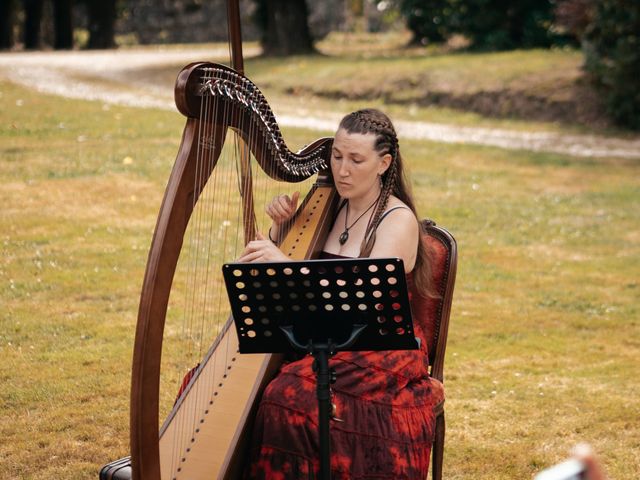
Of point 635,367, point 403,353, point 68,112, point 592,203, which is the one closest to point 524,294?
point 635,367

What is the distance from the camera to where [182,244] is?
349 centimetres

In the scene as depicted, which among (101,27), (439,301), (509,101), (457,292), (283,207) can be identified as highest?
(283,207)

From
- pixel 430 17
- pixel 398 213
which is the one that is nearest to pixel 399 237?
pixel 398 213

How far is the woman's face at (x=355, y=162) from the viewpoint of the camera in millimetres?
3879

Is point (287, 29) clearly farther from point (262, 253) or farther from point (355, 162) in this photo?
point (262, 253)

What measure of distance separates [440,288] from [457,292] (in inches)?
138

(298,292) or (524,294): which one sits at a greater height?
(298,292)

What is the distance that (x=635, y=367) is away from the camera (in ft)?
19.9

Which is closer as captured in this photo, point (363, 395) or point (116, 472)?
point (116, 472)

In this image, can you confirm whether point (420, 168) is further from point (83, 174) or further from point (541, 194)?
point (83, 174)

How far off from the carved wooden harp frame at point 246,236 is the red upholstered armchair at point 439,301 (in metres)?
0.47

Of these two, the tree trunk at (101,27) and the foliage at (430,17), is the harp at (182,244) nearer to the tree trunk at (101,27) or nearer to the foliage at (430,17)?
the foliage at (430,17)

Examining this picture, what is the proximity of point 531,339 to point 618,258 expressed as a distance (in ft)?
7.84

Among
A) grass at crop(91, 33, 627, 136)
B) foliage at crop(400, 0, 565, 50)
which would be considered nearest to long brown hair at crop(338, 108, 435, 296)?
grass at crop(91, 33, 627, 136)
